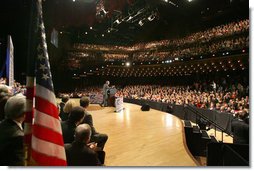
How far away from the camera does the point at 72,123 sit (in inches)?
127

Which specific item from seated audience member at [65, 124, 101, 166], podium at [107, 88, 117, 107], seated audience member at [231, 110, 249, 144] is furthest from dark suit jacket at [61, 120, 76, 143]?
podium at [107, 88, 117, 107]

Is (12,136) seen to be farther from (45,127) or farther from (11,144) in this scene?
(45,127)

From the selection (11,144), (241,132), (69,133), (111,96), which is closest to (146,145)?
(241,132)

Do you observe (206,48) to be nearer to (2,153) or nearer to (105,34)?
(105,34)

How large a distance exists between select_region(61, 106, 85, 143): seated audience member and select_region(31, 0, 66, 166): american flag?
0.79 m

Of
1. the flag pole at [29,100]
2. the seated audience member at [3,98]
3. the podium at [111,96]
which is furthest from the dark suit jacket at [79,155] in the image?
the podium at [111,96]

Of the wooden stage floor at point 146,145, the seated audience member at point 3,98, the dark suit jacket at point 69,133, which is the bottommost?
the wooden stage floor at point 146,145

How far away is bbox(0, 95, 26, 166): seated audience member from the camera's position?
2.08m

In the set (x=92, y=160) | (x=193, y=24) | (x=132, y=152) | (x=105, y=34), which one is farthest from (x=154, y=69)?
(x=92, y=160)

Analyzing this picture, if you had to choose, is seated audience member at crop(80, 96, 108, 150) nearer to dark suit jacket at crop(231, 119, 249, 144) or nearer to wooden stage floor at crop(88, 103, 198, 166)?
wooden stage floor at crop(88, 103, 198, 166)

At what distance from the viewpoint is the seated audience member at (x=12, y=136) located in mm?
2084

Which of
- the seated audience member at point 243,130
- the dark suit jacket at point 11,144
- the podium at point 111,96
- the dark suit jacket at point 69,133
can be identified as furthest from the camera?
the podium at point 111,96

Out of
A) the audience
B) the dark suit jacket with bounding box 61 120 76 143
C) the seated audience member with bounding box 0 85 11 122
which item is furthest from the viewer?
the audience

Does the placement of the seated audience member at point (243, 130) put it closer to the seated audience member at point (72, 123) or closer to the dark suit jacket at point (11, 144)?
the seated audience member at point (72, 123)
